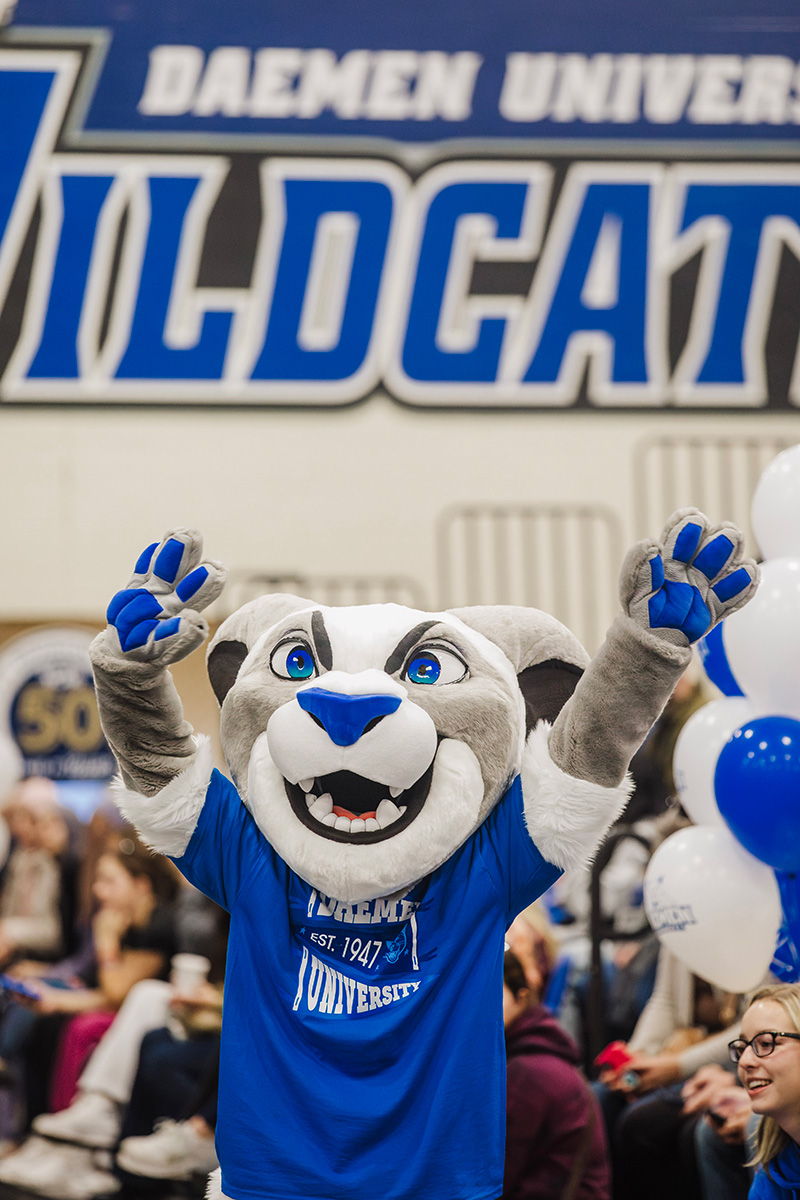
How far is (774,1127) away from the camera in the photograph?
7.09 ft

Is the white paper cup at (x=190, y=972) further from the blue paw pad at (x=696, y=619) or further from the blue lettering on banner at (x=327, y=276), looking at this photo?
the blue lettering on banner at (x=327, y=276)

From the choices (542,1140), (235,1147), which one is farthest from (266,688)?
(542,1140)

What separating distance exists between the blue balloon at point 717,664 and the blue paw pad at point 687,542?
95 centimetres

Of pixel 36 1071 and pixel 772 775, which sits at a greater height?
pixel 772 775

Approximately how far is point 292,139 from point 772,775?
5.37 m

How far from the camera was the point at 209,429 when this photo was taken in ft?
22.3

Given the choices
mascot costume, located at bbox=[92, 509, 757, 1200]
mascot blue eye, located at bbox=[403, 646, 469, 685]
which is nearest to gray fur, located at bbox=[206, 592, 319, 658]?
mascot costume, located at bbox=[92, 509, 757, 1200]

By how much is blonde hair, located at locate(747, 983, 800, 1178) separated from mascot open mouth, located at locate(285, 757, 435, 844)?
0.76 metres

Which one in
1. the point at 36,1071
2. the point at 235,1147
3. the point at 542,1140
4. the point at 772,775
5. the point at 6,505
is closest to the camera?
the point at 235,1147

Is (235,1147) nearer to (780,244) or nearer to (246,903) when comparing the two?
(246,903)

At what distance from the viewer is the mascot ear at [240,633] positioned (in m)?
2.18

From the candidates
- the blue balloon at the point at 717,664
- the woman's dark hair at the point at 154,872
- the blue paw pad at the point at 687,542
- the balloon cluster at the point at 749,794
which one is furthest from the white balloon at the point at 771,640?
the woman's dark hair at the point at 154,872

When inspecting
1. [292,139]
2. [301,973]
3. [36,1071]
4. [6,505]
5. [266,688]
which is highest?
[292,139]

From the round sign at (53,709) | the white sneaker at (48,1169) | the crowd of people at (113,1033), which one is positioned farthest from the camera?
the round sign at (53,709)
